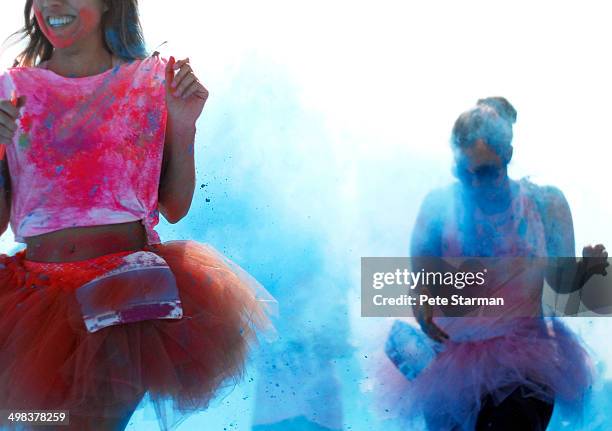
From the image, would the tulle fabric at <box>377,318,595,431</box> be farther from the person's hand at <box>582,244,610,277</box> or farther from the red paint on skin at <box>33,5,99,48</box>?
the red paint on skin at <box>33,5,99,48</box>

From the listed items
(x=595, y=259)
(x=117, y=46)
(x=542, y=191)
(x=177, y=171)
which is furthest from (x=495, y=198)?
(x=117, y=46)

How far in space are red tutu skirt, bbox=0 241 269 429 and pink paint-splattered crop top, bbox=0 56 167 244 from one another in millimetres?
108

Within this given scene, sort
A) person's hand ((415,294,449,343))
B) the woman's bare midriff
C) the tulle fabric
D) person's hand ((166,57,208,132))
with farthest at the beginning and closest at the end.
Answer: person's hand ((415,294,449,343))
the tulle fabric
person's hand ((166,57,208,132))
the woman's bare midriff

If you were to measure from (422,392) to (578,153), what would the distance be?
0.81m

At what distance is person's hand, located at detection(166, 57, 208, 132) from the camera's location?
7.86ft

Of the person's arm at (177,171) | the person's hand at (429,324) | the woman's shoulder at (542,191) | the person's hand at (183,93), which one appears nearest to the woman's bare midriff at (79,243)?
the person's arm at (177,171)

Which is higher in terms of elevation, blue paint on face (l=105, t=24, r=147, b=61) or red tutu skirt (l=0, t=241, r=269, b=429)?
blue paint on face (l=105, t=24, r=147, b=61)

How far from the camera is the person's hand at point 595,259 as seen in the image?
2807mm

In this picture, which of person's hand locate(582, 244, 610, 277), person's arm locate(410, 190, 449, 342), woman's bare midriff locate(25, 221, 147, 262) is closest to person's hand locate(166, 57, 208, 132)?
woman's bare midriff locate(25, 221, 147, 262)

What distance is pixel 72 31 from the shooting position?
2.39m

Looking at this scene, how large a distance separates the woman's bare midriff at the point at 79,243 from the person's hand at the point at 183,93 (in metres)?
0.29

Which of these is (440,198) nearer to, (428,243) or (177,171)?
(428,243)

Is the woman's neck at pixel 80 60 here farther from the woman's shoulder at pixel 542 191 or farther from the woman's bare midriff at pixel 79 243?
the woman's shoulder at pixel 542 191

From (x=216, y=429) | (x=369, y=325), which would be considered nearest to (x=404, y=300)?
(x=369, y=325)
